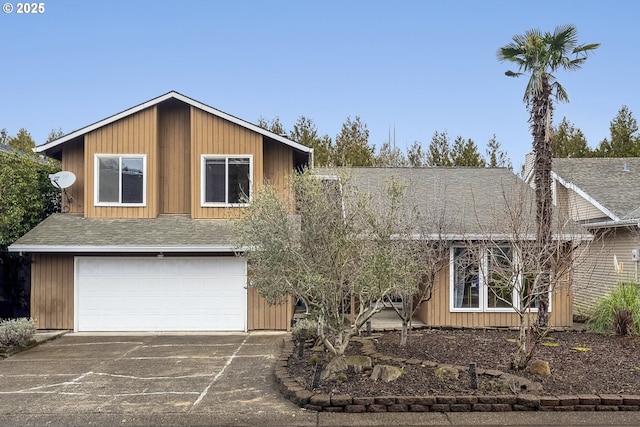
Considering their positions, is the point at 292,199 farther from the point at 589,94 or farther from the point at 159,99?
the point at 589,94

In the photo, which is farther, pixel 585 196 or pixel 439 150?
pixel 439 150

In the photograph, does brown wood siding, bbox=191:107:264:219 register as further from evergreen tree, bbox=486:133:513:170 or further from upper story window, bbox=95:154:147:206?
evergreen tree, bbox=486:133:513:170

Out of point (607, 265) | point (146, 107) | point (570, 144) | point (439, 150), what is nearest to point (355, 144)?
point (439, 150)

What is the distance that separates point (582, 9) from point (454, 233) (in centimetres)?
902

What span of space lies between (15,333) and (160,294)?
3.26 metres

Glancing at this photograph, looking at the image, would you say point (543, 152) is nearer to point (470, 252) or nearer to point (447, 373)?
point (470, 252)

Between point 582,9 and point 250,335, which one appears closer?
point 250,335

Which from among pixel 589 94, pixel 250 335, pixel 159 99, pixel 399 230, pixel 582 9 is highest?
pixel 582 9

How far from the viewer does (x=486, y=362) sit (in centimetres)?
822

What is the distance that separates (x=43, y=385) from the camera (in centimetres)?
771

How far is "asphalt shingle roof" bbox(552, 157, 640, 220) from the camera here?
14092 millimetres

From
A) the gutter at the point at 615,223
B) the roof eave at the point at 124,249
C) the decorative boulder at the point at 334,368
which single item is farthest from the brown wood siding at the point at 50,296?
the gutter at the point at 615,223

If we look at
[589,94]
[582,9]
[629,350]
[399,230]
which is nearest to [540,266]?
[399,230]

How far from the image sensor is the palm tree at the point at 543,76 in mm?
10922
